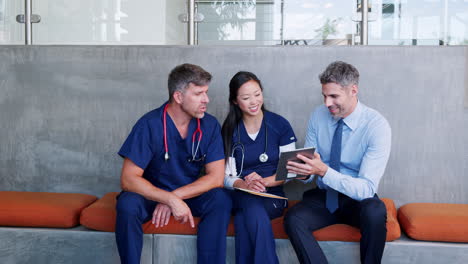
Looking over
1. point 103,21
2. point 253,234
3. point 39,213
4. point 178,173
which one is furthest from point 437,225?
point 103,21

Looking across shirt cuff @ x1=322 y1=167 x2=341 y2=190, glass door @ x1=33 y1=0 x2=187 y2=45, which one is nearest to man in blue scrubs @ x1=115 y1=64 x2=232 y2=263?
shirt cuff @ x1=322 y1=167 x2=341 y2=190

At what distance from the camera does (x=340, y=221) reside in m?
2.71

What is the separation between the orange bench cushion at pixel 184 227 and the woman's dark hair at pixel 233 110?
50 centimetres

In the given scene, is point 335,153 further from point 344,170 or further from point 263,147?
point 263,147

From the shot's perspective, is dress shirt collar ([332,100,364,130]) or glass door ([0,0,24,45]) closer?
dress shirt collar ([332,100,364,130])

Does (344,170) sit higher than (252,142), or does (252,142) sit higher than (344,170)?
(252,142)

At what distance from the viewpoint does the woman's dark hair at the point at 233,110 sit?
9.75 feet

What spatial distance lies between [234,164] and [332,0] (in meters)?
1.41

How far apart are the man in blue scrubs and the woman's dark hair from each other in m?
0.10

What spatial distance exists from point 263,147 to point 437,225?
1.04 m

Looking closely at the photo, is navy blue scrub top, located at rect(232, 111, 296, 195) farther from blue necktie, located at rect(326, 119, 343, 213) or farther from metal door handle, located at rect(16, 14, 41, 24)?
metal door handle, located at rect(16, 14, 41, 24)

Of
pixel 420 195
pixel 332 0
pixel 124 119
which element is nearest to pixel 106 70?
pixel 124 119

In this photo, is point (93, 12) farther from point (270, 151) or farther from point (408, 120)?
point (408, 120)

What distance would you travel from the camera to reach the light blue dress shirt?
2578mm
